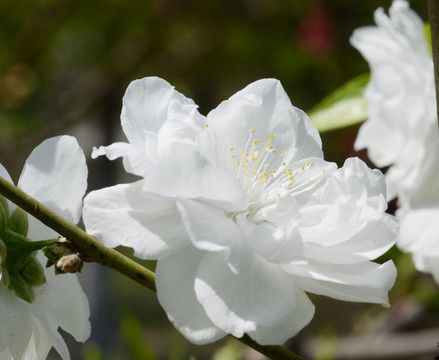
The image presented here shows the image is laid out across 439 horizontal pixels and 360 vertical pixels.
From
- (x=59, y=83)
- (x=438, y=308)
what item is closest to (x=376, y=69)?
(x=438, y=308)

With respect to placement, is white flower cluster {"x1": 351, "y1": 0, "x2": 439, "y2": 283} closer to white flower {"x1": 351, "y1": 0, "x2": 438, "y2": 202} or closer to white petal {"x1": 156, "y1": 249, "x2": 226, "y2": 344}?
white flower {"x1": 351, "y1": 0, "x2": 438, "y2": 202}

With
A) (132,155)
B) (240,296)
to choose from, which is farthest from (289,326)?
(132,155)

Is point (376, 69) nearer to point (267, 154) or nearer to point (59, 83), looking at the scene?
point (267, 154)

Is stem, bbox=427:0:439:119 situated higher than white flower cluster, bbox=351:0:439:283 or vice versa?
stem, bbox=427:0:439:119

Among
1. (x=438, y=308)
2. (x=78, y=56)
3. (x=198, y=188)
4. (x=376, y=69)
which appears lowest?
(x=438, y=308)

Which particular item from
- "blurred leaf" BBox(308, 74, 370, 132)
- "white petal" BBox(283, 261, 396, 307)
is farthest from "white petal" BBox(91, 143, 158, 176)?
"blurred leaf" BBox(308, 74, 370, 132)
